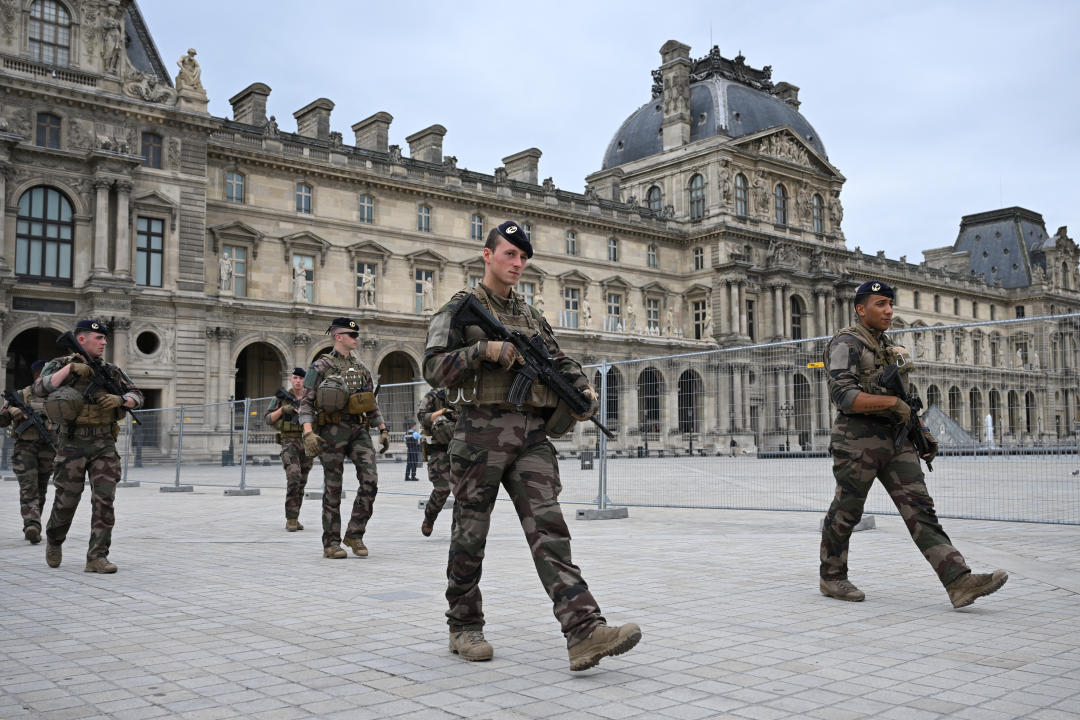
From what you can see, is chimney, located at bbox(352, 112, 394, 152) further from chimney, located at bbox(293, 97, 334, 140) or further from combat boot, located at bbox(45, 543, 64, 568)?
combat boot, located at bbox(45, 543, 64, 568)

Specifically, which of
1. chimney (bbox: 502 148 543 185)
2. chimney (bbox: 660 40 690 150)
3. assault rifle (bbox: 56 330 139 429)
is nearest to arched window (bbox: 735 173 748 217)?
chimney (bbox: 660 40 690 150)

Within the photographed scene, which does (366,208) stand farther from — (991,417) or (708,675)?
(708,675)

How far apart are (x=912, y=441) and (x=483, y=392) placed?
3315 millimetres

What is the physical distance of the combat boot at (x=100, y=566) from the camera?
26.0ft

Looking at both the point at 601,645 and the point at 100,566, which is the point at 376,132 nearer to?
the point at 100,566

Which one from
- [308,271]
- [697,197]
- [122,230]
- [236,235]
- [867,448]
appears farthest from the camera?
[697,197]

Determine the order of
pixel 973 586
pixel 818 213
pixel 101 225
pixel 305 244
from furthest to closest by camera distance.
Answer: pixel 818 213 → pixel 305 244 → pixel 101 225 → pixel 973 586

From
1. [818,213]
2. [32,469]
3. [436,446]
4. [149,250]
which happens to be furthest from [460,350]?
[818,213]

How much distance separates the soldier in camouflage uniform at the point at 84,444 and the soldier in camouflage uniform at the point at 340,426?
163 centimetres

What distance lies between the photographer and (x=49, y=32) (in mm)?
31984

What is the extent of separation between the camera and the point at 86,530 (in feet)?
38.6

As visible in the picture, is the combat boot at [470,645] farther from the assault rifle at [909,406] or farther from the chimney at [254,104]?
the chimney at [254,104]

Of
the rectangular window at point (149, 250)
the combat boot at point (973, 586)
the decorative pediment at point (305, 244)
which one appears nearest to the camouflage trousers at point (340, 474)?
the combat boot at point (973, 586)

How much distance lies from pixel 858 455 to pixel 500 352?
2.94m
